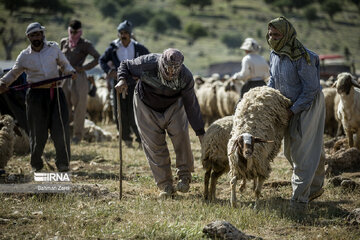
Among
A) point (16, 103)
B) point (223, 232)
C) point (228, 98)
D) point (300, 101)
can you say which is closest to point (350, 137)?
point (300, 101)

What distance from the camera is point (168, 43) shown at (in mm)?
67500

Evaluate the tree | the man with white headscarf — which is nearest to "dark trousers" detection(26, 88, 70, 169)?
the man with white headscarf

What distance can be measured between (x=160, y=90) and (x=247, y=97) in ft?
3.12

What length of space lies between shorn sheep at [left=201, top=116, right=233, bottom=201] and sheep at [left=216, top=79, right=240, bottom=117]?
7.98 metres

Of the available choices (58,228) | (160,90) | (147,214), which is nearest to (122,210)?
(147,214)

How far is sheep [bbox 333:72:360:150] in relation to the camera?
905 cm

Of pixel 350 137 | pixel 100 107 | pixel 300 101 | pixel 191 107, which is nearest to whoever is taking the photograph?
pixel 300 101

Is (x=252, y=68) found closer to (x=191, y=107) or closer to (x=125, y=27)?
(x=125, y=27)

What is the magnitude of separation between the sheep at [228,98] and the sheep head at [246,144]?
8695mm

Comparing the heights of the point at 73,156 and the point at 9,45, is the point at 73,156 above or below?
below

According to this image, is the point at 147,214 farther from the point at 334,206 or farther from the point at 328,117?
the point at 328,117

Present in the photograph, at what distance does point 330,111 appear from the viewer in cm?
1288

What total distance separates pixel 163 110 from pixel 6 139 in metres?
2.88

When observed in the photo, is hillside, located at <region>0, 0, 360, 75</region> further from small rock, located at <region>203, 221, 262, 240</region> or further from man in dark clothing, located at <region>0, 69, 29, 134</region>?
small rock, located at <region>203, 221, 262, 240</region>
